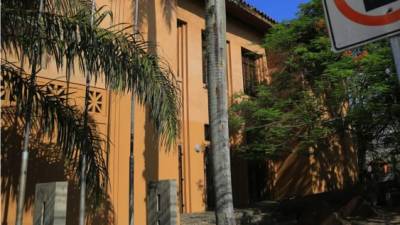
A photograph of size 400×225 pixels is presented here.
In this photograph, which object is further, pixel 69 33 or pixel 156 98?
pixel 156 98

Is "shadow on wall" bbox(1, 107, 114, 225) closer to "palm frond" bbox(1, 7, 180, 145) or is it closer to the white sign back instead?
"palm frond" bbox(1, 7, 180, 145)

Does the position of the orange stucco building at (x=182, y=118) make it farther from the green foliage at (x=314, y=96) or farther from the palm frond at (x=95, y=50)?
the green foliage at (x=314, y=96)

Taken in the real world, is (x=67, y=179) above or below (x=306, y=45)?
below

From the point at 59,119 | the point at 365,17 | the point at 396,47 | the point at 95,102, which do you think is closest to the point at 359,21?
the point at 365,17

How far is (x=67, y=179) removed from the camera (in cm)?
1087

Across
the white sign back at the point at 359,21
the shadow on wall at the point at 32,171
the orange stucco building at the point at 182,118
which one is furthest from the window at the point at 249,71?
the white sign back at the point at 359,21

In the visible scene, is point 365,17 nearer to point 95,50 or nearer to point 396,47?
point 396,47

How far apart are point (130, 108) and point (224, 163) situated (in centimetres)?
433

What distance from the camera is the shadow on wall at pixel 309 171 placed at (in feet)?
66.2

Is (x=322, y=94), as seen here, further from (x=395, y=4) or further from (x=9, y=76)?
(x=395, y=4)

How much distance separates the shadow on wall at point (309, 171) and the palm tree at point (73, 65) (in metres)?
11.5

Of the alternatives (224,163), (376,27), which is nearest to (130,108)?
(224,163)

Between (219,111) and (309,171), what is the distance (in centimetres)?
1296

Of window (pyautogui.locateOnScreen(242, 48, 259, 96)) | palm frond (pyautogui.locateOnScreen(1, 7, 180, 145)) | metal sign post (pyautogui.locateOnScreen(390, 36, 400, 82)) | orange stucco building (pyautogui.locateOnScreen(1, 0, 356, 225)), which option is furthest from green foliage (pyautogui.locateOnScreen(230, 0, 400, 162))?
metal sign post (pyautogui.locateOnScreen(390, 36, 400, 82))
